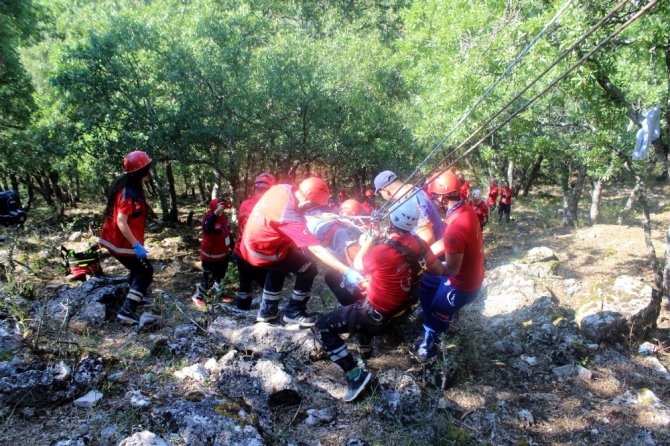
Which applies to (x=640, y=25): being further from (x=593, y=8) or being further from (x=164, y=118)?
(x=164, y=118)

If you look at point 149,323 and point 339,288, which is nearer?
point 149,323

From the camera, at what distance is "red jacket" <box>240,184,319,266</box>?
3.95m

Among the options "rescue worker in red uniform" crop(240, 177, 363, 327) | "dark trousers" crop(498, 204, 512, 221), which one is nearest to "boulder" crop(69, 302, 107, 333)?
"rescue worker in red uniform" crop(240, 177, 363, 327)

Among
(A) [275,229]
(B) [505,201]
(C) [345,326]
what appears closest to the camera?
(C) [345,326]

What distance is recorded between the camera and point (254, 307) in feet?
A: 19.1

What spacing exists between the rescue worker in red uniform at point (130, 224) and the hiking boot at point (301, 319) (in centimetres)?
171

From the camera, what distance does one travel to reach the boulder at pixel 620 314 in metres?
4.79

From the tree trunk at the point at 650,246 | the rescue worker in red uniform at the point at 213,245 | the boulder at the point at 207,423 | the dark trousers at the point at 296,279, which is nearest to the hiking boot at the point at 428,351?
the dark trousers at the point at 296,279

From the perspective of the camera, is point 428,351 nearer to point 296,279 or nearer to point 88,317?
point 296,279

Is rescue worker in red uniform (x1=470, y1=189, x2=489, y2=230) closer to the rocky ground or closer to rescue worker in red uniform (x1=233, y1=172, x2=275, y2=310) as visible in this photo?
the rocky ground

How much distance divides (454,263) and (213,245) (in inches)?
161

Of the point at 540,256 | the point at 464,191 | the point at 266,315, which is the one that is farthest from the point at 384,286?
the point at 540,256

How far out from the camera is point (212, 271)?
263 inches

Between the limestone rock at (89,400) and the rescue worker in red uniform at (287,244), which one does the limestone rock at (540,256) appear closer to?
the rescue worker in red uniform at (287,244)
